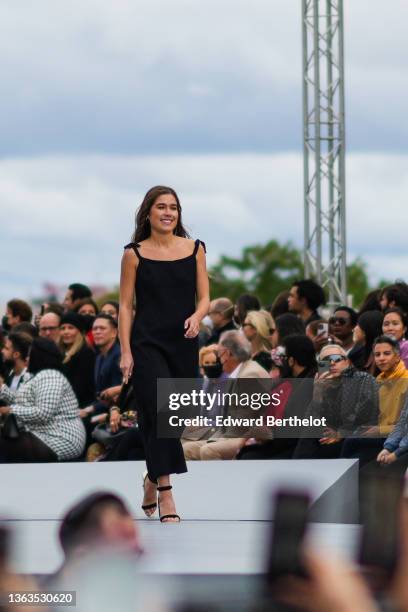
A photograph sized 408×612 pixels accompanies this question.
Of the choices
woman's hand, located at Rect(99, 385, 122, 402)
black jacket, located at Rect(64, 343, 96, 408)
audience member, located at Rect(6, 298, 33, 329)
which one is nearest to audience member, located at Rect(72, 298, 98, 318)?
audience member, located at Rect(6, 298, 33, 329)

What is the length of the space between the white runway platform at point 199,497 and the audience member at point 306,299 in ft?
8.85

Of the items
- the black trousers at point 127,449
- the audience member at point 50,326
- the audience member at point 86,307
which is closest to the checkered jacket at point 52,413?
the black trousers at point 127,449

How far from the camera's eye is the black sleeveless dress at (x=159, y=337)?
5.59 m

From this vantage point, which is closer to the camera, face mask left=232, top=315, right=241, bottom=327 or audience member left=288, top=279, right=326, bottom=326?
audience member left=288, top=279, right=326, bottom=326

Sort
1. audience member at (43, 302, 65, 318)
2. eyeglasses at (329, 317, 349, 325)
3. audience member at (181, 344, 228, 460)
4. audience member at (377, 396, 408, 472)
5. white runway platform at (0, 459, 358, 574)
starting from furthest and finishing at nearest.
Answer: audience member at (43, 302, 65, 318) < eyeglasses at (329, 317, 349, 325) < audience member at (181, 344, 228, 460) < audience member at (377, 396, 408, 472) < white runway platform at (0, 459, 358, 574)

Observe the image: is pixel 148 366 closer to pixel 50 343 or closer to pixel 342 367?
pixel 342 367

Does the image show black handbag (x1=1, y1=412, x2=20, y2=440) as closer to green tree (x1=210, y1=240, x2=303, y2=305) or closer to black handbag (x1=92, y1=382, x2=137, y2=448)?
black handbag (x1=92, y1=382, x2=137, y2=448)

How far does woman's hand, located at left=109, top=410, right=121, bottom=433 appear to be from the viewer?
28.1 ft

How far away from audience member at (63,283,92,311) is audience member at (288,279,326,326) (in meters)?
2.40

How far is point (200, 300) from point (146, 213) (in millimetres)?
455

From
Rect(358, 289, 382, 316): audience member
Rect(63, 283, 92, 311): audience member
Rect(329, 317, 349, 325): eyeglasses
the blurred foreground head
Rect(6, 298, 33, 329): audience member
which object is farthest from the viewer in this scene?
Rect(63, 283, 92, 311): audience member

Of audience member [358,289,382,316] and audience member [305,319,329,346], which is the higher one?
audience member [358,289,382,316]

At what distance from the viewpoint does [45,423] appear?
321 inches

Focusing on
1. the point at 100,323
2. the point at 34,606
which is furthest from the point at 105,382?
the point at 34,606
